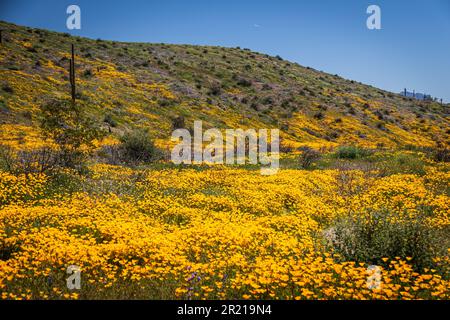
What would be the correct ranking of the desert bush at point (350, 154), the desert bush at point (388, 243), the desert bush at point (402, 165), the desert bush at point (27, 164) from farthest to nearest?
the desert bush at point (350, 154), the desert bush at point (402, 165), the desert bush at point (27, 164), the desert bush at point (388, 243)

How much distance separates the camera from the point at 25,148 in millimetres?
18906

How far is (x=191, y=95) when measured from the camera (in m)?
44.0

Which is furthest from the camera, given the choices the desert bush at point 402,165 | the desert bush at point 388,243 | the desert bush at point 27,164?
the desert bush at point 402,165

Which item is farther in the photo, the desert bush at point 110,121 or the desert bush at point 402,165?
the desert bush at point 110,121

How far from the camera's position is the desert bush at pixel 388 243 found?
7.10 metres

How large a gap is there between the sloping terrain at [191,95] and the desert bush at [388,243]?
61.2 ft

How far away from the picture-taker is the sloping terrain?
104ft

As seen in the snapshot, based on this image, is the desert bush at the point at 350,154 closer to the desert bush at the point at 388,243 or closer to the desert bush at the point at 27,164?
the desert bush at the point at 388,243

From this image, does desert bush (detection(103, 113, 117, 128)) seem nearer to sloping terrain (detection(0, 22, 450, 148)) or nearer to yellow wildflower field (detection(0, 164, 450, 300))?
sloping terrain (detection(0, 22, 450, 148))

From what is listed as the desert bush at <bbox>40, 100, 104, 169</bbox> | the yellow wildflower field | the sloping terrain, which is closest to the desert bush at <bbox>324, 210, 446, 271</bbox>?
the yellow wildflower field

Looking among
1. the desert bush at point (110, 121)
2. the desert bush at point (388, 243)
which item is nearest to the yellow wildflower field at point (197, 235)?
the desert bush at point (388, 243)

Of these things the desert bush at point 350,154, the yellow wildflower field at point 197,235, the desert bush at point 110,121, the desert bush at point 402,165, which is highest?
the desert bush at point 110,121
